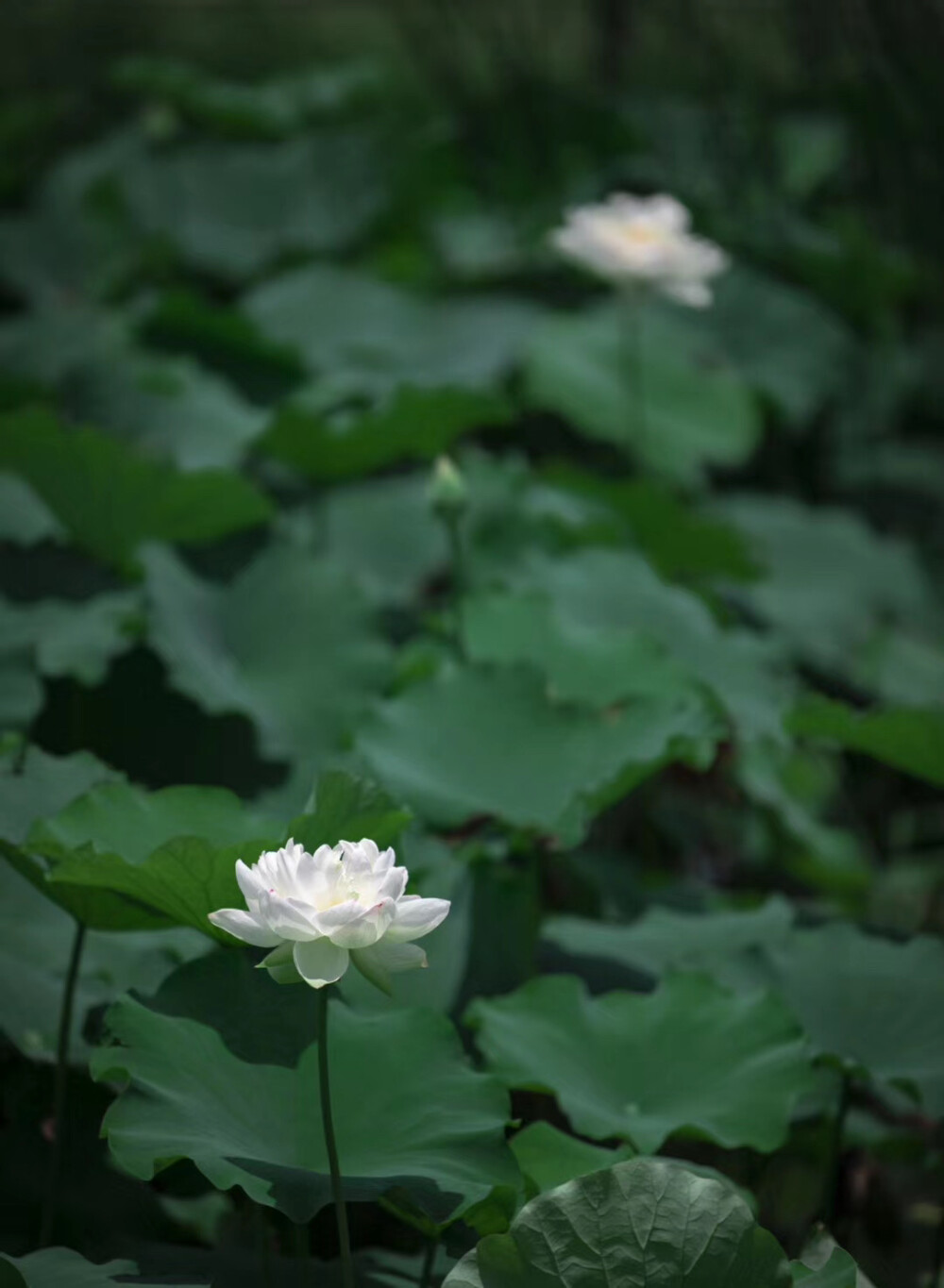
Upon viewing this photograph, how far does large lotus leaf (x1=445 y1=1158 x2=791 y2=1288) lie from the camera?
0.74 meters

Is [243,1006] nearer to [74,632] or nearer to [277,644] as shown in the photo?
[74,632]

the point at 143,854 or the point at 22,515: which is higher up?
the point at 143,854

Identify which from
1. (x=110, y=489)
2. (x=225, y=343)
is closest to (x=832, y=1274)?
(x=110, y=489)

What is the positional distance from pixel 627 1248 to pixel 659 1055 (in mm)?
309

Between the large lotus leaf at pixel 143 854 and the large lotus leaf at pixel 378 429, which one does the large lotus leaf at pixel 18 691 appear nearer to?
the large lotus leaf at pixel 143 854

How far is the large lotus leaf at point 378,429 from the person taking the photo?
172 centimetres

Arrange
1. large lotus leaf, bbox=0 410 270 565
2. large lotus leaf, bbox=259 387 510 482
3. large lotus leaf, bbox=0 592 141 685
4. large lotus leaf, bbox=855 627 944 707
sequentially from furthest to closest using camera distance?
large lotus leaf, bbox=855 627 944 707, large lotus leaf, bbox=259 387 510 482, large lotus leaf, bbox=0 410 270 565, large lotus leaf, bbox=0 592 141 685

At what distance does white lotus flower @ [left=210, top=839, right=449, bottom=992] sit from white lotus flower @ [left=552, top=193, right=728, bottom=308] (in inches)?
48.8

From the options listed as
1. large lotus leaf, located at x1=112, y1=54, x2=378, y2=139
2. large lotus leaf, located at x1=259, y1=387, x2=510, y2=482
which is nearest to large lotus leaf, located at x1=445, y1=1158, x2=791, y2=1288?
large lotus leaf, located at x1=259, y1=387, x2=510, y2=482

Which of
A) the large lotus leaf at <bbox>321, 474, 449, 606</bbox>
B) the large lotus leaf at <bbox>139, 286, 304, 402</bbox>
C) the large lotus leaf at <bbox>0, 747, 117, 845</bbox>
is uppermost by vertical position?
the large lotus leaf at <bbox>0, 747, 117, 845</bbox>

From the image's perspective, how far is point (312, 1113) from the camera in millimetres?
863

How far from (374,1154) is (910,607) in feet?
5.51

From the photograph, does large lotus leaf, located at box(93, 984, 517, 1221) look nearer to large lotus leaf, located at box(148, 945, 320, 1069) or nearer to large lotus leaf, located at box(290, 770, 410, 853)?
large lotus leaf, located at box(148, 945, 320, 1069)

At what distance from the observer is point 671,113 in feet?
10.8
